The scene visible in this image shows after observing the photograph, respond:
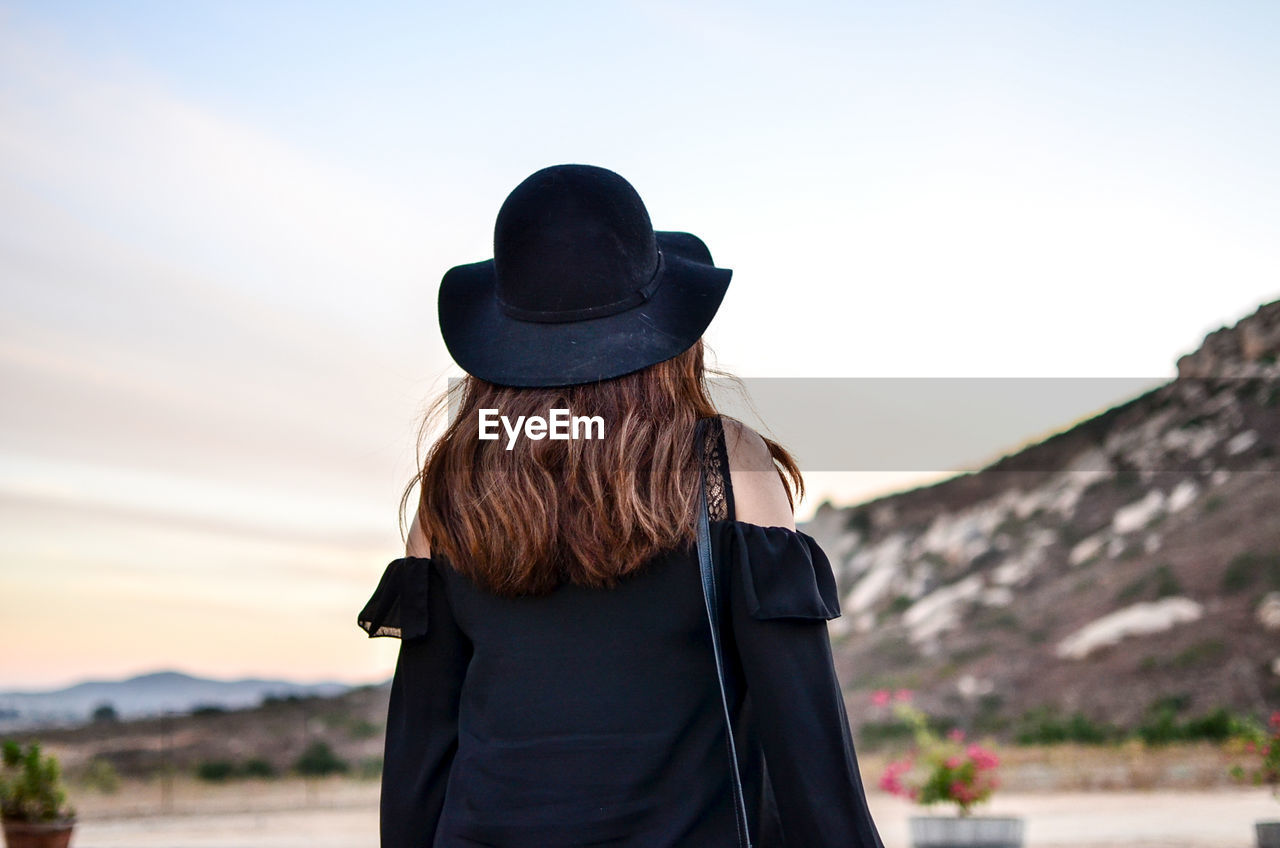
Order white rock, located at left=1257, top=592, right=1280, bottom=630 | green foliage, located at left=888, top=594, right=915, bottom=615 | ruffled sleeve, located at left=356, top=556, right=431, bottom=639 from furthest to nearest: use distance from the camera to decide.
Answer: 1. green foliage, located at left=888, top=594, right=915, bottom=615
2. white rock, located at left=1257, top=592, right=1280, bottom=630
3. ruffled sleeve, located at left=356, top=556, right=431, bottom=639

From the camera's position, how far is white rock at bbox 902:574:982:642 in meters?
32.8

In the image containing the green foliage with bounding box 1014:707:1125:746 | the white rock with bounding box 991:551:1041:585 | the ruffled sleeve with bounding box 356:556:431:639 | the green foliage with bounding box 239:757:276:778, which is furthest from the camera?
the white rock with bounding box 991:551:1041:585

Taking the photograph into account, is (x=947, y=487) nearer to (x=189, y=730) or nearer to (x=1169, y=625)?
(x=1169, y=625)

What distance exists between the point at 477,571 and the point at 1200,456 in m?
35.7

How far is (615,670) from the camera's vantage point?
1.42 meters

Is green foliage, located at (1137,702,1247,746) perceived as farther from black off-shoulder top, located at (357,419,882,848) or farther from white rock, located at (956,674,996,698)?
black off-shoulder top, located at (357,419,882,848)

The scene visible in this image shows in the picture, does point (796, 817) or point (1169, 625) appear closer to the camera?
point (796, 817)

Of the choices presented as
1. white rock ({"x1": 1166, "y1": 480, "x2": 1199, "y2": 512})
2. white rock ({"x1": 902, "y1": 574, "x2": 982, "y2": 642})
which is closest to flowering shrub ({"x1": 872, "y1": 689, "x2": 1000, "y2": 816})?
white rock ({"x1": 902, "y1": 574, "x2": 982, "y2": 642})

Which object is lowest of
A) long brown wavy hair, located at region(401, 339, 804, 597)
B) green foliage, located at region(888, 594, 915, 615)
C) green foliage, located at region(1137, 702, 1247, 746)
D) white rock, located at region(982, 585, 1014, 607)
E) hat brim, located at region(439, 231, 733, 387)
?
long brown wavy hair, located at region(401, 339, 804, 597)

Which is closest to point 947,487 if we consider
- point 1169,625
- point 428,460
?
point 1169,625

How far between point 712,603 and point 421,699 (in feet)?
1.64

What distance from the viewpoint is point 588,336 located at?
1.53 metres

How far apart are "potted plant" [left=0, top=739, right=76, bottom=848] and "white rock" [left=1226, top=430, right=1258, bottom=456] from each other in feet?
107

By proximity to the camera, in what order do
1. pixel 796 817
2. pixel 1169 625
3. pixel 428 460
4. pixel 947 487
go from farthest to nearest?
1. pixel 947 487
2. pixel 1169 625
3. pixel 428 460
4. pixel 796 817
